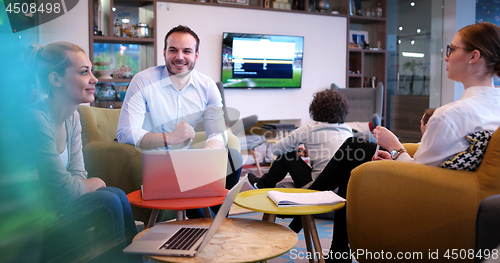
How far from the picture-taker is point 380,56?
6.34 m

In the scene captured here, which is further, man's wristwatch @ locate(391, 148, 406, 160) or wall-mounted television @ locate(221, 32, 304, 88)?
wall-mounted television @ locate(221, 32, 304, 88)

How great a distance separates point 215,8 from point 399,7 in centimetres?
313

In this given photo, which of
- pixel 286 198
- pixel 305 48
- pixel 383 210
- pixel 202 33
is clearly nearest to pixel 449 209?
pixel 383 210

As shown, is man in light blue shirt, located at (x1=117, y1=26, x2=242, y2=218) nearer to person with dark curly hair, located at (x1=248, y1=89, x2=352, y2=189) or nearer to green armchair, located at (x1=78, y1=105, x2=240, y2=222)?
green armchair, located at (x1=78, y1=105, x2=240, y2=222)

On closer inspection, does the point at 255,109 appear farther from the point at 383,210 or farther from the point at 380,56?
the point at 383,210

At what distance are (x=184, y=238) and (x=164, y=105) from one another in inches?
48.1

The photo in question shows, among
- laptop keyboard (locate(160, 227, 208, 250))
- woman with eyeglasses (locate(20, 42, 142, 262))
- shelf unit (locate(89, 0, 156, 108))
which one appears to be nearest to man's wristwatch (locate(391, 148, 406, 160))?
laptop keyboard (locate(160, 227, 208, 250))

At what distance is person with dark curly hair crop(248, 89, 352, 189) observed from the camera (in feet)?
7.97

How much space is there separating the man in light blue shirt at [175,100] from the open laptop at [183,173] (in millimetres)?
558

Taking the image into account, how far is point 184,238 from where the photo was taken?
1147 millimetres

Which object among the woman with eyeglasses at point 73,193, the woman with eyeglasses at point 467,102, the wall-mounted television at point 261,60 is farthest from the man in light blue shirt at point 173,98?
the wall-mounted television at point 261,60

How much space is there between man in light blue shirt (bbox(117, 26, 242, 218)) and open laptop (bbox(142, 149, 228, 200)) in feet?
1.83

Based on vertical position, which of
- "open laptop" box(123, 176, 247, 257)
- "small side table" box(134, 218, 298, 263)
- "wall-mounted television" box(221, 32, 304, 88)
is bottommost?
"small side table" box(134, 218, 298, 263)

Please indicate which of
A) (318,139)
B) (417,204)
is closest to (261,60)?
(318,139)
